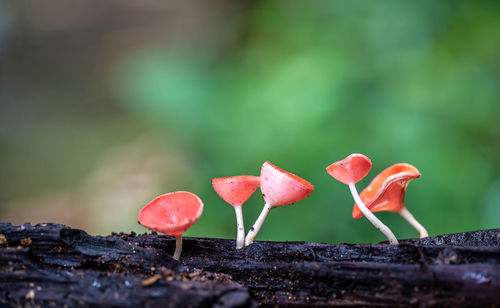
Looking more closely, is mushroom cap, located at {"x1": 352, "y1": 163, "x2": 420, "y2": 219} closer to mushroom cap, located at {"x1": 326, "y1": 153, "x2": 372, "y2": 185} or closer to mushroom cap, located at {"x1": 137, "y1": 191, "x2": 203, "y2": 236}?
mushroom cap, located at {"x1": 326, "y1": 153, "x2": 372, "y2": 185}

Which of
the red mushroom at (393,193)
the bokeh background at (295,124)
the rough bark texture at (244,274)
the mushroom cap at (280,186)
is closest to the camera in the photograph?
the rough bark texture at (244,274)

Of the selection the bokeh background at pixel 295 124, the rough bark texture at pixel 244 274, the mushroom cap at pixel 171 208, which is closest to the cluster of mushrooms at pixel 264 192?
the mushroom cap at pixel 171 208

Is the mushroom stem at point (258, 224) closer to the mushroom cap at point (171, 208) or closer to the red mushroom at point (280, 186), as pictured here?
the red mushroom at point (280, 186)

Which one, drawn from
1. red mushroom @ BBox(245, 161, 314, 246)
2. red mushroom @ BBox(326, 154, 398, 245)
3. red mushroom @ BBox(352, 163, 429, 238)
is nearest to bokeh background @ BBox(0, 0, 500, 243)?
red mushroom @ BBox(352, 163, 429, 238)

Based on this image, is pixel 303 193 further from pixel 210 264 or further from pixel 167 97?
pixel 167 97

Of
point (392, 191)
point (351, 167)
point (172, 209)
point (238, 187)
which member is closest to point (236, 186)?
point (238, 187)

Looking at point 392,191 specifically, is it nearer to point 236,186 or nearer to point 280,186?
point 280,186
